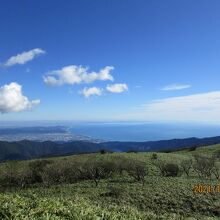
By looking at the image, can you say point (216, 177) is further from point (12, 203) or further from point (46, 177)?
point (12, 203)

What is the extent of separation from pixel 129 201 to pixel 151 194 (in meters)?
3.01

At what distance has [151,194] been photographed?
1524 inches

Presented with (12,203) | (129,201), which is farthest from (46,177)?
(12,203)
